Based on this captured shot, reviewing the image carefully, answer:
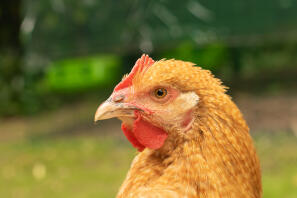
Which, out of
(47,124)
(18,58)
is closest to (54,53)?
(47,124)

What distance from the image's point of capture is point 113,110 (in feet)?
6.94

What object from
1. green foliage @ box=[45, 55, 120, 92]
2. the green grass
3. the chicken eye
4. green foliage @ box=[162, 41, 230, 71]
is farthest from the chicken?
green foliage @ box=[45, 55, 120, 92]

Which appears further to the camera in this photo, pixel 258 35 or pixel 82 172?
pixel 258 35

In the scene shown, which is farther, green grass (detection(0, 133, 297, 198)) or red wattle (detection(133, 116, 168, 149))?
green grass (detection(0, 133, 297, 198))

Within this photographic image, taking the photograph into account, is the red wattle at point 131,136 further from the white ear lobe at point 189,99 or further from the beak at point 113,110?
the white ear lobe at point 189,99

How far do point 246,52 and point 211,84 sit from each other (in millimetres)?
8491

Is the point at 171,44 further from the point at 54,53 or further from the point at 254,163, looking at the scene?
the point at 254,163

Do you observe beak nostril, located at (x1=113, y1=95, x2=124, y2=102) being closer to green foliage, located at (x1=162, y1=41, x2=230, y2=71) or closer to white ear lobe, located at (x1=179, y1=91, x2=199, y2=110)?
white ear lobe, located at (x1=179, y1=91, x2=199, y2=110)

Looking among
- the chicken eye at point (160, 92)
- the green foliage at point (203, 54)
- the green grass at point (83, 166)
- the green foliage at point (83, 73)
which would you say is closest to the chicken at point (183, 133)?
the chicken eye at point (160, 92)

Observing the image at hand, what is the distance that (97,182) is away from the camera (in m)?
5.95

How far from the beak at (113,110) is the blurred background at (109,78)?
11.6 ft

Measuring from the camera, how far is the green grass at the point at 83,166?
564 cm

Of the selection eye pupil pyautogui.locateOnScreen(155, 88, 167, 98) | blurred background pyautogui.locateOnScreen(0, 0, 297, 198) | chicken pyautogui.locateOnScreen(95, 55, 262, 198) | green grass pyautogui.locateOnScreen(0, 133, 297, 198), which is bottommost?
chicken pyautogui.locateOnScreen(95, 55, 262, 198)

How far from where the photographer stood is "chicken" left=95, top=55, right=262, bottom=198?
78.5 inches
